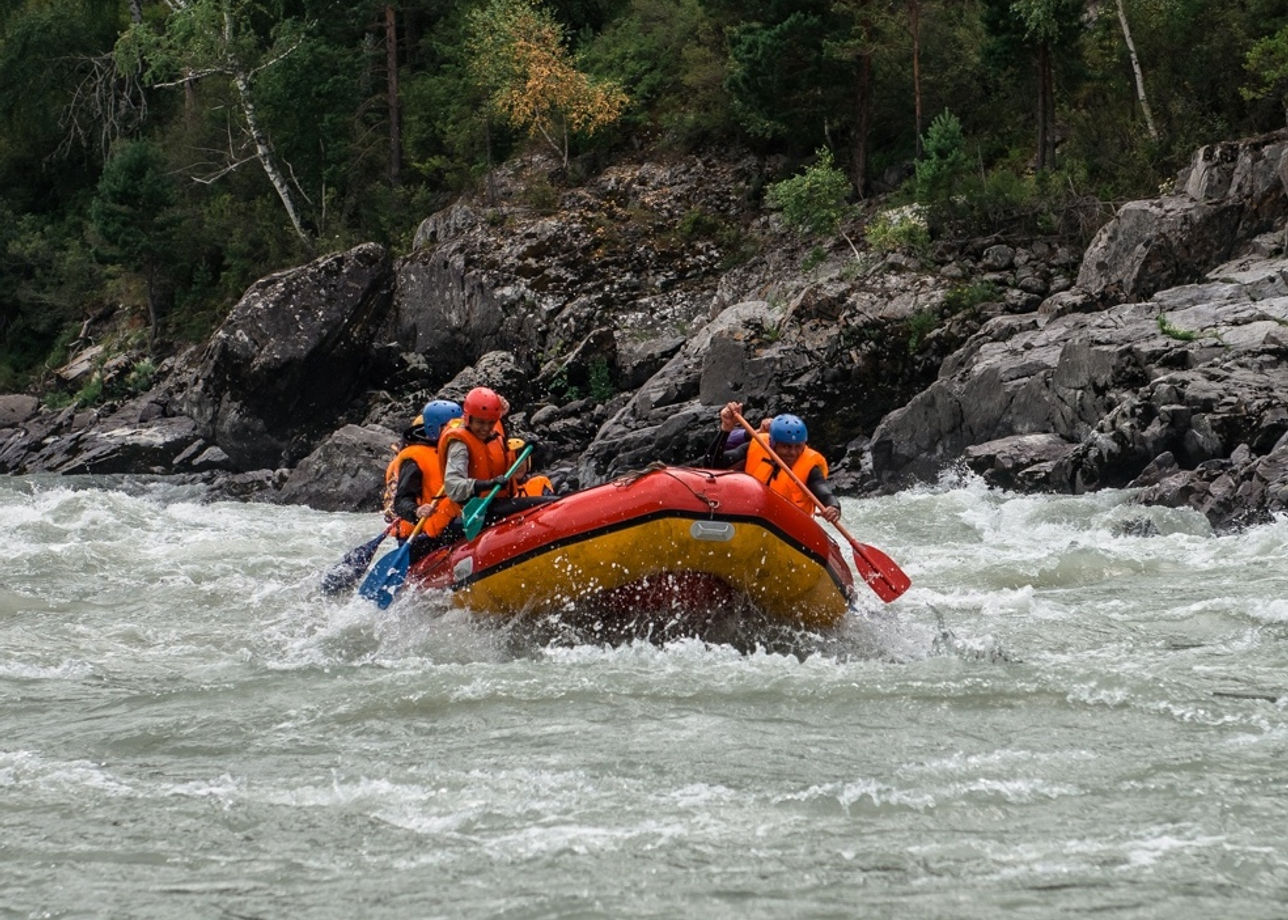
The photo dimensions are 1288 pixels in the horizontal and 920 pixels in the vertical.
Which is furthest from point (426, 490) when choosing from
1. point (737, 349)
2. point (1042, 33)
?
point (1042, 33)

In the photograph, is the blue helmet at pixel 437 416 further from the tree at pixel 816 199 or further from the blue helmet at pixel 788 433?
the tree at pixel 816 199

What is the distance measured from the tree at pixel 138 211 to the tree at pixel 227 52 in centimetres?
122

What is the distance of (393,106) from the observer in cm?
3097

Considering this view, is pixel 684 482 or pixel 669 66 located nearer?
pixel 684 482

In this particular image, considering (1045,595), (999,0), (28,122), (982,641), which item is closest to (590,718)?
(982,641)

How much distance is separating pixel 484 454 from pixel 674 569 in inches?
65.3

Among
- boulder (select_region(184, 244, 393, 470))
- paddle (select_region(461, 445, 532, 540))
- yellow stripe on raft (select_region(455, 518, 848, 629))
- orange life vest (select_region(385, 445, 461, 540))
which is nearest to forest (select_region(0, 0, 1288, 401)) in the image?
boulder (select_region(184, 244, 393, 470))

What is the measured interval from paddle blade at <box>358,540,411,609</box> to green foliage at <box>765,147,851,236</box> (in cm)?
1492

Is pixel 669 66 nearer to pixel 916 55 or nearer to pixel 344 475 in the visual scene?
pixel 916 55

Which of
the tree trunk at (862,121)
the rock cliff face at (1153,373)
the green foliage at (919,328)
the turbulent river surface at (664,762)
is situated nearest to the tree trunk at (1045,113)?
the tree trunk at (862,121)

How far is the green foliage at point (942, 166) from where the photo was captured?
67.8ft

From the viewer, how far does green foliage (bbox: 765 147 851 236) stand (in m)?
22.3

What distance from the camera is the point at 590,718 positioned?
5.89 meters

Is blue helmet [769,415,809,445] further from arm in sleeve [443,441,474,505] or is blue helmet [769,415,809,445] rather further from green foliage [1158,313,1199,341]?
green foliage [1158,313,1199,341]
